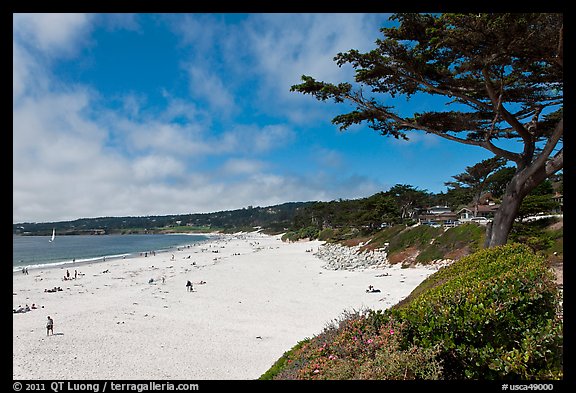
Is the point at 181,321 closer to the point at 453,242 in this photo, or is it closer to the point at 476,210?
the point at 453,242

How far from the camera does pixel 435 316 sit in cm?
420

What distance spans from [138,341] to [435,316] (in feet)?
39.3

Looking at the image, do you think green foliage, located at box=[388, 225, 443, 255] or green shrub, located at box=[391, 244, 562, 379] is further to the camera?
green foliage, located at box=[388, 225, 443, 255]

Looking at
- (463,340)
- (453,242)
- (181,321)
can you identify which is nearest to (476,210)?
(453,242)

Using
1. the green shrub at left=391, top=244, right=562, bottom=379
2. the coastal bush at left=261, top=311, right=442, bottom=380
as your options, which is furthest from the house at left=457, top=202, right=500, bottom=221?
the coastal bush at left=261, top=311, right=442, bottom=380

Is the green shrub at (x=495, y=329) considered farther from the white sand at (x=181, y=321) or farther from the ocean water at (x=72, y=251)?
the ocean water at (x=72, y=251)

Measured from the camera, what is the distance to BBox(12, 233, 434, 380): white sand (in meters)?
10.2

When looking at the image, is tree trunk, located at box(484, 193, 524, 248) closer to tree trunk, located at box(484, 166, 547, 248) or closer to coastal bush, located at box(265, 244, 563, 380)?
tree trunk, located at box(484, 166, 547, 248)

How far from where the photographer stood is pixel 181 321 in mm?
15328

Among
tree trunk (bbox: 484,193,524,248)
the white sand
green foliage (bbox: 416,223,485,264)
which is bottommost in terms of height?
the white sand

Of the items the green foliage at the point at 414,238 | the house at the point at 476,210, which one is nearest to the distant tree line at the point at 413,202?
the house at the point at 476,210
